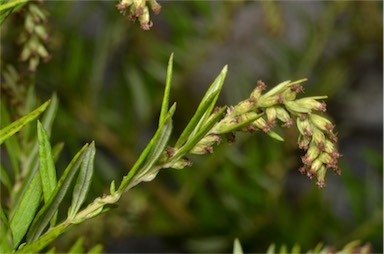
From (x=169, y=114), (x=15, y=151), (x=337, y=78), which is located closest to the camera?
(x=169, y=114)

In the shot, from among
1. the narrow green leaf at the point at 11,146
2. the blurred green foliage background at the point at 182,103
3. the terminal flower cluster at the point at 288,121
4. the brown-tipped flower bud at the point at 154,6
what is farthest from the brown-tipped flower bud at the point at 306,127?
the blurred green foliage background at the point at 182,103

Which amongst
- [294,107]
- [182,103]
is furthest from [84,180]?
[182,103]

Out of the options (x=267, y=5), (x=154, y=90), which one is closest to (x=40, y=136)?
(x=267, y=5)

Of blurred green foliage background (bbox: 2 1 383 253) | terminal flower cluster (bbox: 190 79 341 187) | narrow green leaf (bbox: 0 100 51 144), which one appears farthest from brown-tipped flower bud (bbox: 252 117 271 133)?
Answer: blurred green foliage background (bbox: 2 1 383 253)

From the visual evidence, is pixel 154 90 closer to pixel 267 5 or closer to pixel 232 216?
pixel 232 216

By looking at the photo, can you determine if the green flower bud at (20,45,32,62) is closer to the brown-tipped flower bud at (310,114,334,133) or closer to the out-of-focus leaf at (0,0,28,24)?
the out-of-focus leaf at (0,0,28,24)

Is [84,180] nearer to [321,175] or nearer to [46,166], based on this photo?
[46,166]
